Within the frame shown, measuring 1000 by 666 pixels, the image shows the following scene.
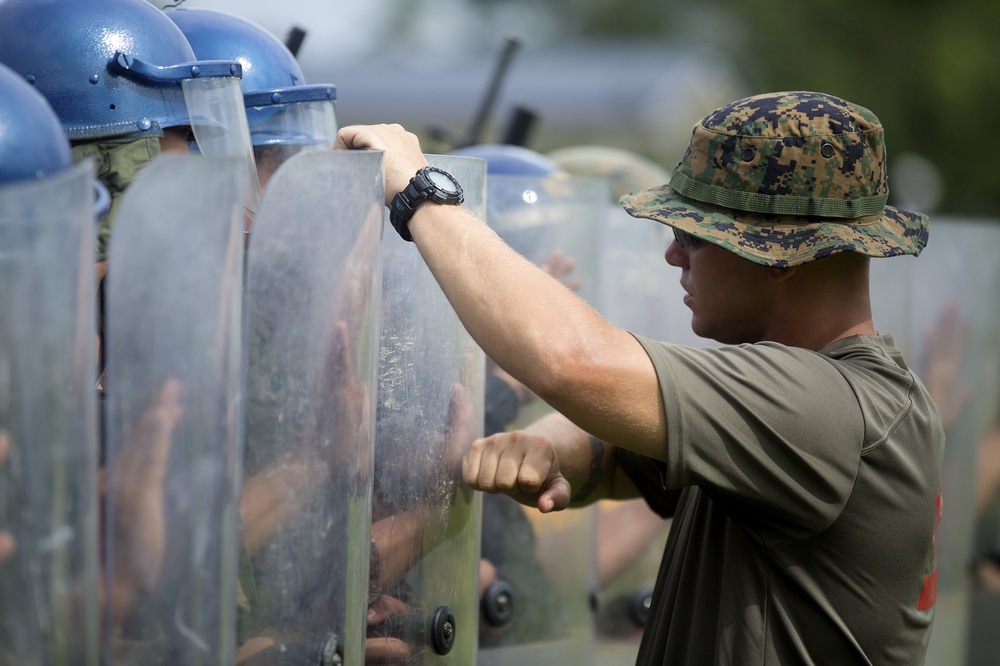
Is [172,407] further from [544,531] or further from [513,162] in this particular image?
[513,162]

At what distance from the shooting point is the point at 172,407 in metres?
1.60

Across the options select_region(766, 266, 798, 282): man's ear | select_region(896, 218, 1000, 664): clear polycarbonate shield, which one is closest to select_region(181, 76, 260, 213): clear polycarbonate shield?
select_region(766, 266, 798, 282): man's ear

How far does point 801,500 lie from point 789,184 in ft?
2.16

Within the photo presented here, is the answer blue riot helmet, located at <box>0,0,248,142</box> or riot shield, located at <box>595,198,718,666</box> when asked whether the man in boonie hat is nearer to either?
blue riot helmet, located at <box>0,0,248,142</box>

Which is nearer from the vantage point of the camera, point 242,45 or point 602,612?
point 242,45

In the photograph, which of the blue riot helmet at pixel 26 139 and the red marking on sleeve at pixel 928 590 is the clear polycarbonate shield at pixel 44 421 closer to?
the blue riot helmet at pixel 26 139

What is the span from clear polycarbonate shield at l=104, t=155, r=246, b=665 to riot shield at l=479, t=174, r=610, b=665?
1.60m

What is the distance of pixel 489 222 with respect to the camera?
10.8ft

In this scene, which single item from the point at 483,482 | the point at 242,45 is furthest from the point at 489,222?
the point at 483,482

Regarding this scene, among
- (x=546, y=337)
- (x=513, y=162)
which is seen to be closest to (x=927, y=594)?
(x=546, y=337)

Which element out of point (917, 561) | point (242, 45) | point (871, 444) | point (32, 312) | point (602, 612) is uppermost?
point (242, 45)

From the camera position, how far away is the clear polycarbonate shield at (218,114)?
7.70ft

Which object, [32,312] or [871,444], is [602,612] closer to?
[871,444]

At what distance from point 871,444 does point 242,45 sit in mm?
1767
